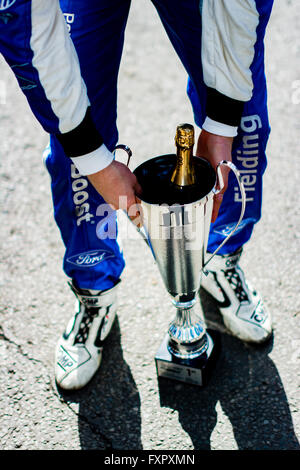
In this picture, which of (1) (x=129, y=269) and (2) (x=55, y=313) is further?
(1) (x=129, y=269)

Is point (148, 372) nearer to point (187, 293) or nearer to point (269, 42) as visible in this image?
point (187, 293)

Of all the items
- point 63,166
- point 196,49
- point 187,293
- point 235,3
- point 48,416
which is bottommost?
point 48,416

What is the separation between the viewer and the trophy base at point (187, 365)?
4.72 feet

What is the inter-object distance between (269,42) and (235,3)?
1946 mm


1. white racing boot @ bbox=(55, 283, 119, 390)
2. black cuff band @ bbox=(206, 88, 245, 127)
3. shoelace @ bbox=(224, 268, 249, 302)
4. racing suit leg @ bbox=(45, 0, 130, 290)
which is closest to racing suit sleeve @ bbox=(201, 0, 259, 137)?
black cuff band @ bbox=(206, 88, 245, 127)

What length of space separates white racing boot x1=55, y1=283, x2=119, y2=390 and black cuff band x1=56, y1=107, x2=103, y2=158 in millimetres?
544

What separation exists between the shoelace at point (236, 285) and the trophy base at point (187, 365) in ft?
0.59

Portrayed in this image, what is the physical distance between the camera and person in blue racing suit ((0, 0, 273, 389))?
1.02 m

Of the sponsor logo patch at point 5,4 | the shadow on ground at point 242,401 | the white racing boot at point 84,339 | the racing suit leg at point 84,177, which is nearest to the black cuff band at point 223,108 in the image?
the racing suit leg at point 84,177

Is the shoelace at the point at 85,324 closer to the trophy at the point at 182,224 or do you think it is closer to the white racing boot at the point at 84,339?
the white racing boot at the point at 84,339

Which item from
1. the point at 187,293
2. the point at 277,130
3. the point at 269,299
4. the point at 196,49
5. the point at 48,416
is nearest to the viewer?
the point at 196,49

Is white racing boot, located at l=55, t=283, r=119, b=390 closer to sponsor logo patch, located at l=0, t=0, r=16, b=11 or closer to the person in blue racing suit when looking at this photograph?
the person in blue racing suit

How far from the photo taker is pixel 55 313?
5.71ft
